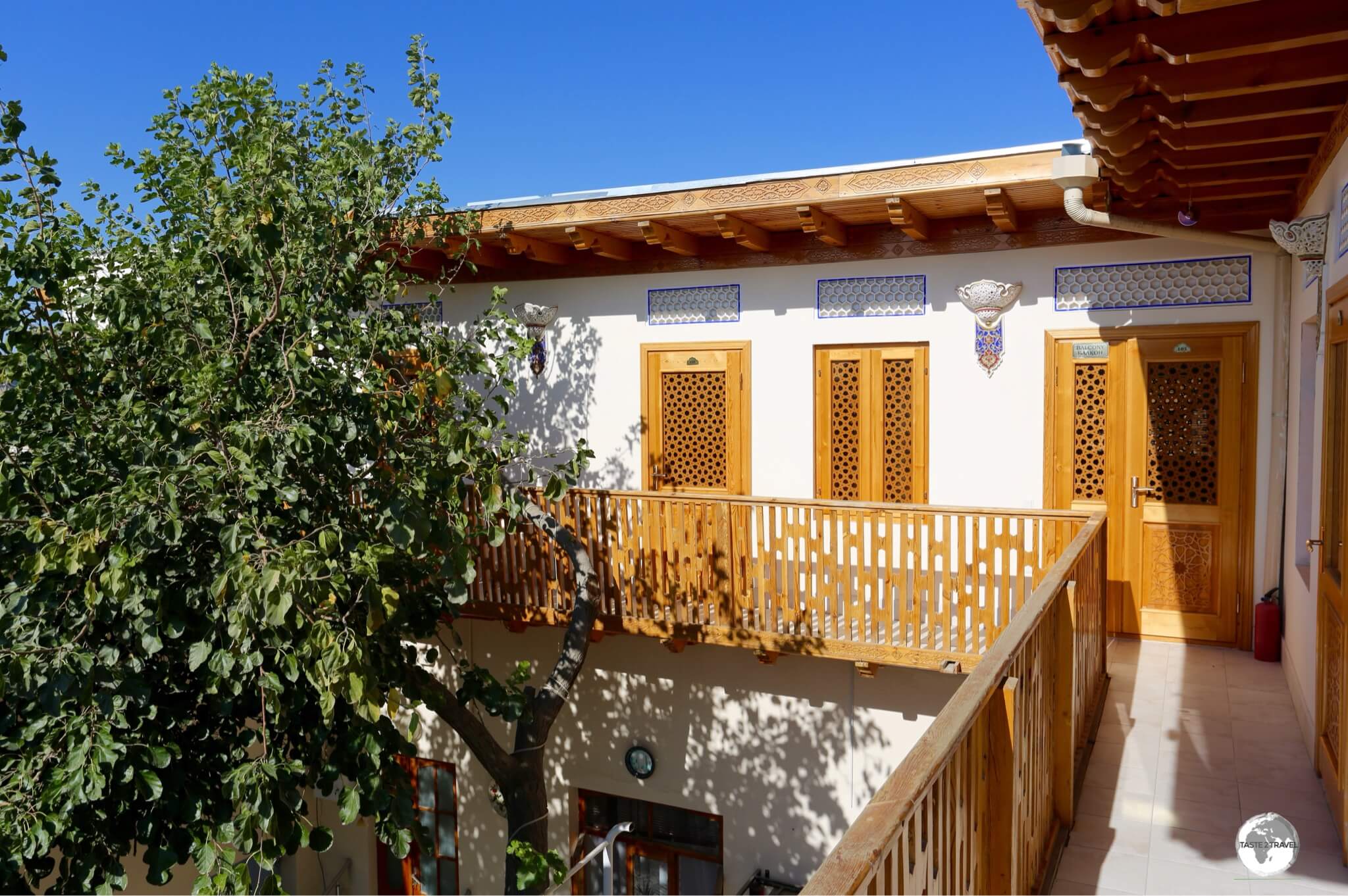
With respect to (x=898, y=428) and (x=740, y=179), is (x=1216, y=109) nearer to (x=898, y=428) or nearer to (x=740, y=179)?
(x=740, y=179)

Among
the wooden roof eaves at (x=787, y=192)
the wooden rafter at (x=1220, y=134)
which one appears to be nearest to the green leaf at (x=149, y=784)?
the wooden rafter at (x=1220, y=134)

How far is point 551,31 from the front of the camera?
3341 cm

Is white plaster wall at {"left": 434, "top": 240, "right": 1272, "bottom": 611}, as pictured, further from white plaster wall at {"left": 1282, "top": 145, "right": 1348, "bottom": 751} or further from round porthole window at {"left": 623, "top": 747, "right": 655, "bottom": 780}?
round porthole window at {"left": 623, "top": 747, "right": 655, "bottom": 780}

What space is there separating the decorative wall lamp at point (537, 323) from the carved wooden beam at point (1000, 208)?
12.6 feet

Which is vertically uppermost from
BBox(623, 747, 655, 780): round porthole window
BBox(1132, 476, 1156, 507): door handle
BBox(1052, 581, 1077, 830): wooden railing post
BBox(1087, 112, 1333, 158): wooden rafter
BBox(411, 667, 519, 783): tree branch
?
BBox(1087, 112, 1333, 158): wooden rafter

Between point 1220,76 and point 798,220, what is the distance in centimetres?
384

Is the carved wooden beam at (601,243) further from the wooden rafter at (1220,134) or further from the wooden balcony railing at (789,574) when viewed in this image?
the wooden rafter at (1220,134)

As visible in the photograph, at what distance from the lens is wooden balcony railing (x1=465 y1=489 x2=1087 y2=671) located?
18.9ft

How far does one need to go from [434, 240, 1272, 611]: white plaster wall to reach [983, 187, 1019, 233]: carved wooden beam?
31 centimetres

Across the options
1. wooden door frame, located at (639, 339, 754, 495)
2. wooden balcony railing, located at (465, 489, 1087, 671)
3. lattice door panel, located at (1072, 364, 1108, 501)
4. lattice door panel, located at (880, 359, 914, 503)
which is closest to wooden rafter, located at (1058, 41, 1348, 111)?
wooden balcony railing, located at (465, 489, 1087, 671)

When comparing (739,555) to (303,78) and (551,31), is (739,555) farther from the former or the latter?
(551,31)

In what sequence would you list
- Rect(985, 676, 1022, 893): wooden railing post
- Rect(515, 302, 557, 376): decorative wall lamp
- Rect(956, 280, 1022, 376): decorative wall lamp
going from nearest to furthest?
Rect(985, 676, 1022, 893): wooden railing post < Rect(956, 280, 1022, 376): decorative wall lamp < Rect(515, 302, 557, 376): decorative wall lamp

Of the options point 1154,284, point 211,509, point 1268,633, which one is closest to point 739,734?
point 1268,633

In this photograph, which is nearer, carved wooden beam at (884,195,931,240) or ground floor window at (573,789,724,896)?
carved wooden beam at (884,195,931,240)
